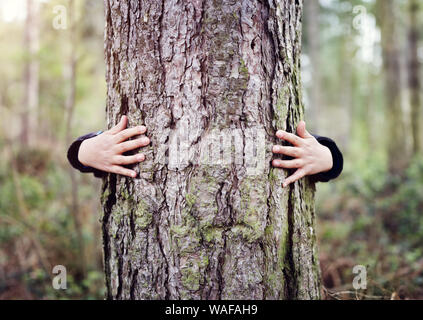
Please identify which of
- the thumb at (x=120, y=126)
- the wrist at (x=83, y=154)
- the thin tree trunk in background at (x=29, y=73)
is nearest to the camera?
the thumb at (x=120, y=126)

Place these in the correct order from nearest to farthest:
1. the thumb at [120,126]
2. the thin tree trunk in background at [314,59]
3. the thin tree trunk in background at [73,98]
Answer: the thumb at [120,126] < the thin tree trunk in background at [73,98] < the thin tree trunk in background at [314,59]

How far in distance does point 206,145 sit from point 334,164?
0.80 metres

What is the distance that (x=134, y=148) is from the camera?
4.80 feet

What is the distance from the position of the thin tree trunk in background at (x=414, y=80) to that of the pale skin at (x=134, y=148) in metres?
7.75

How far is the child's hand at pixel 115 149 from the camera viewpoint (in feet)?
4.73

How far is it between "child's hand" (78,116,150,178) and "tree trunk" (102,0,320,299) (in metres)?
0.05

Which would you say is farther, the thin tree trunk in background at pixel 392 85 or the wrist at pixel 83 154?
the thin tree trunk in background at pixel 392 85

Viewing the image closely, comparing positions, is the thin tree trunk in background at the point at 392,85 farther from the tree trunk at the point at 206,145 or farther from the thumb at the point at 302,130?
the tree trunk at the point at 206,145

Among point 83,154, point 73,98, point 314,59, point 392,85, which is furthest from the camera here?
point 314,59

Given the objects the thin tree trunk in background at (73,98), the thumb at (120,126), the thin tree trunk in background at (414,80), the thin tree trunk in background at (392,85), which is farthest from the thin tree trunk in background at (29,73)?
the thin tree trunk in background at (414,80)

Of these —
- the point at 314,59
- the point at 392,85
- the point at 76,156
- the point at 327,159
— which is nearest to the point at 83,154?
the point at 76,156

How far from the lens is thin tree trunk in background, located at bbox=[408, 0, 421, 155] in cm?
779

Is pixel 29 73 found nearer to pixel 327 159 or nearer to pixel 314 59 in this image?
pixel 314 59

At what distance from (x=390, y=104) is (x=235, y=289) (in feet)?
25.0
